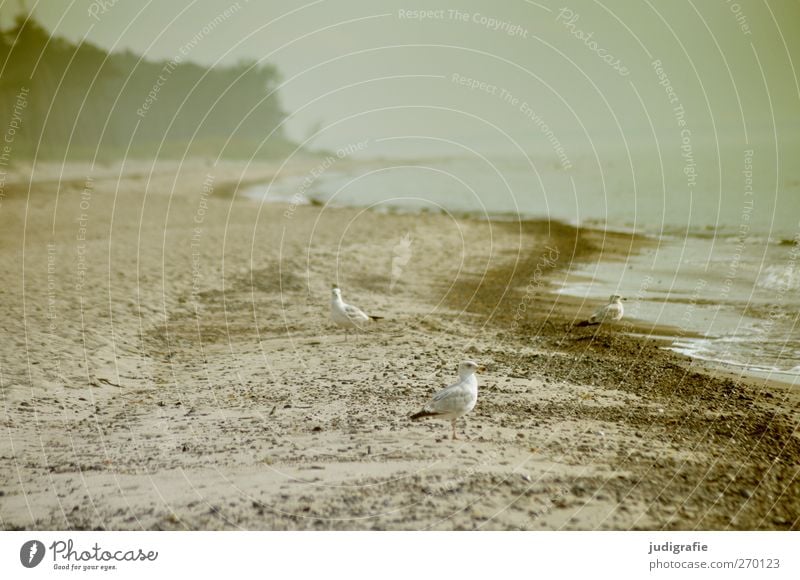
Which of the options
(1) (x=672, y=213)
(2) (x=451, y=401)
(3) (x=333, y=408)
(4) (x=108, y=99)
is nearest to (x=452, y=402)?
(2) (x=451, y=401)

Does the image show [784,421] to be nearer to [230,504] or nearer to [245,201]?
[230,504]

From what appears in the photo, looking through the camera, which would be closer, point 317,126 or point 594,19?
point 594,19

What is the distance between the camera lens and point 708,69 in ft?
25.3

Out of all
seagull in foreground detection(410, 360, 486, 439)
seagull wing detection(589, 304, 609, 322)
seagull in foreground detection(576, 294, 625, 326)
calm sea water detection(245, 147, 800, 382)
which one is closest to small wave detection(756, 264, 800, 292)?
calm sea water detection(245, 147, 800, 382)

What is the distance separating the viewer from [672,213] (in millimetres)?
10539

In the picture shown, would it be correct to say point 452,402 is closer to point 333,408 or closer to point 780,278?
point 333,408

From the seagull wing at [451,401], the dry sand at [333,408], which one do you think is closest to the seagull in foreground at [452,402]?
the seagull wing at [451,401]

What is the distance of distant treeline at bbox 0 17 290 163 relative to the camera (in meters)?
7.34

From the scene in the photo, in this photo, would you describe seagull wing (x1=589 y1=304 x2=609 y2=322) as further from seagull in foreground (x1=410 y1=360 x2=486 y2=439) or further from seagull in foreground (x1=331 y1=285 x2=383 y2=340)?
seagull in foreground (x1=410 y1=360 x2=486 y2=439)

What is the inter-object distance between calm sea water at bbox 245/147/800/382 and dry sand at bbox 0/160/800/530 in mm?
743

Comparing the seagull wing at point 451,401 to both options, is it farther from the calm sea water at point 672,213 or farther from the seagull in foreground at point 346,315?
the calm sea water at point 672,213
